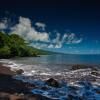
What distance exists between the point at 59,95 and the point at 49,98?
143 centimetres

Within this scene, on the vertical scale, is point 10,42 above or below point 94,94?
above

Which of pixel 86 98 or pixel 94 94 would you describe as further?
pixel 94 94

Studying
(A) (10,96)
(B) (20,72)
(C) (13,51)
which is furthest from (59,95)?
(C) (13,51)

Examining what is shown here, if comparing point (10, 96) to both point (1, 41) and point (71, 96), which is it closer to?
point (71, 96)

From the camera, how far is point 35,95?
1736 cm

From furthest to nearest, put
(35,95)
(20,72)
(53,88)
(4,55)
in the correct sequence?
(4,55) < (20,72) < (53,88) < (35,95)

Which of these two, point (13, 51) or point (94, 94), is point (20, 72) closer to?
point (94, 94)

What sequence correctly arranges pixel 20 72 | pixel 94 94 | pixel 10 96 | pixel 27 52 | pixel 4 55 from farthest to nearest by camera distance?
pixel 27 52, pixel 4 55, pixel 20 72, pixel 94 94, pixel 10 96

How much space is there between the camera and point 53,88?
20.9 m

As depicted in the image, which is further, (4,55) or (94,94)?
(4,55)

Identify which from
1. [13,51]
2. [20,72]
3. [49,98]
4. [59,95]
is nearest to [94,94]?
[59,95]

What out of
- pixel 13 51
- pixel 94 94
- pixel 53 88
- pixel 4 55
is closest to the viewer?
pixel 94 94

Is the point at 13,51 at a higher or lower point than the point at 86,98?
higher

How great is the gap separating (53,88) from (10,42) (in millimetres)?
106788
